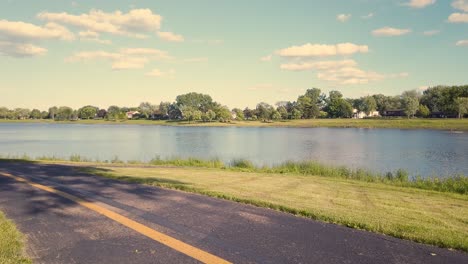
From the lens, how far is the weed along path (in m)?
5.48

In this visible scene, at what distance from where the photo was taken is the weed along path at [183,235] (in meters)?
5.48

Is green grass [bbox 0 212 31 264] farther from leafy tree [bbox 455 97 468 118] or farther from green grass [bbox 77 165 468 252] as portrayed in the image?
leafy tree [bbox 455 97 468 118]

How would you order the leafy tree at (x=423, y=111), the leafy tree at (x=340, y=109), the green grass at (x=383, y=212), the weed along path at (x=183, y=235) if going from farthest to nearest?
the leafy tree at (x=340, y=109) < the leafy tree at (x=423, y=111) < the green grass at (x=383, y=212) < the weed along path at (x=183, y=235)

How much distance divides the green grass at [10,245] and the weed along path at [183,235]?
16 cm

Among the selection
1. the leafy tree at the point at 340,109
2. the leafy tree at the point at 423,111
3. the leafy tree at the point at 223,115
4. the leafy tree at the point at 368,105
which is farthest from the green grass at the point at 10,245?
the leafy tree at the point at 368,105

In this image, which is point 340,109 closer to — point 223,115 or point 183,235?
point 223,115

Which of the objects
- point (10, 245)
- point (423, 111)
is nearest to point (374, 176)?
point (10, 245)

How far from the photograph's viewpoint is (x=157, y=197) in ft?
31.3

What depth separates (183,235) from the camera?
20.8ft

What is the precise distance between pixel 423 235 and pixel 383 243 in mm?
1042

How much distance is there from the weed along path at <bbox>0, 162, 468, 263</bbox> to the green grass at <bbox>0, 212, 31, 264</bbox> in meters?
0.16

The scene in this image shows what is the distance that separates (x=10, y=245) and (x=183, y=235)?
114 inches

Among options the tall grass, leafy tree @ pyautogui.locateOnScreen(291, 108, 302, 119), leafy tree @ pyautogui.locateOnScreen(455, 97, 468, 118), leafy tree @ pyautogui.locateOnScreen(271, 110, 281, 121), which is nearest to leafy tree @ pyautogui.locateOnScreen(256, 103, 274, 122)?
leafy tree @ pyautogui.locateOnScreen(271, 110, 281, 121)

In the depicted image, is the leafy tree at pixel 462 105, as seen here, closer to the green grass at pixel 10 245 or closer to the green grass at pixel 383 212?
the green grass at pixel 383 212
